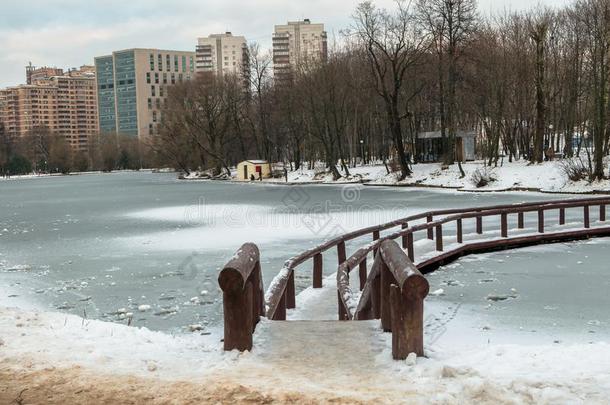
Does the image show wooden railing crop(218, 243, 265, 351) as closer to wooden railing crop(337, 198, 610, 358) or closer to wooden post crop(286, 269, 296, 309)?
wooden railing crop(337, 198, 610, 358)

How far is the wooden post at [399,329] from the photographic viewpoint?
4.71 metres

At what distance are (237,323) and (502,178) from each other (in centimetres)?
3774

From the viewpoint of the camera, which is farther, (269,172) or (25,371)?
(269,172)

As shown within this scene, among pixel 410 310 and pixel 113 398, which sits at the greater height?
pixel 410 310

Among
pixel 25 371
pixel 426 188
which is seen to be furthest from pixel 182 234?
pixel 426 188

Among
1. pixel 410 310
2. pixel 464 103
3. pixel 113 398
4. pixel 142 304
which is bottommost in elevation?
pixel 142 304

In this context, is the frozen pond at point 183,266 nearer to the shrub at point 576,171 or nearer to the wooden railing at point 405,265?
the wooden railing at point 405,265

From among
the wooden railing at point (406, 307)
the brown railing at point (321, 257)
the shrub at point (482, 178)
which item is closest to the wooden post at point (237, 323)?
the wooden railing at point (406, 307)

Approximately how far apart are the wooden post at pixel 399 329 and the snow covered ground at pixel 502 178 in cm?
3136

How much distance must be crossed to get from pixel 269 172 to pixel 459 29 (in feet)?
93.5

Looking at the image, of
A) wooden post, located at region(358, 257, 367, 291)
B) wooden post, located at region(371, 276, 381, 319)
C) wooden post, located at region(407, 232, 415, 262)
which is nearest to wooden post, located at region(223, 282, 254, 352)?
wooden post, located at region(371, 276, 381, 319)

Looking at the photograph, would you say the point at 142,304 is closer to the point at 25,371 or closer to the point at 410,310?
the point at 25,371

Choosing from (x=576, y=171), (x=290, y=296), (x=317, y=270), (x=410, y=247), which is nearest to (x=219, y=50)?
(x=576, y=171)

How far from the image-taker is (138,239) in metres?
20.0
